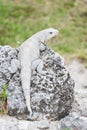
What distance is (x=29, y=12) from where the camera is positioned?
1041 centimetres

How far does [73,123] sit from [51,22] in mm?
4965

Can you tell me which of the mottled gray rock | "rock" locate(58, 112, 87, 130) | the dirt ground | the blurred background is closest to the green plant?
the mottled gray rock

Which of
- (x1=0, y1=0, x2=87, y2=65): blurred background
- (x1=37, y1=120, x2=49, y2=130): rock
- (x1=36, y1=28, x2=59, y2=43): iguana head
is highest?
(x1=0, y1=0, x2=87, y2=65): blurred background

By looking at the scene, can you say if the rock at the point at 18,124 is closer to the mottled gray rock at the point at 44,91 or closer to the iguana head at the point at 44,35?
the mottled gray rock at the point at 44,91

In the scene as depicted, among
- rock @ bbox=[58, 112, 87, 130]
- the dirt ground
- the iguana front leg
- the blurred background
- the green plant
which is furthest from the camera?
the blurred background

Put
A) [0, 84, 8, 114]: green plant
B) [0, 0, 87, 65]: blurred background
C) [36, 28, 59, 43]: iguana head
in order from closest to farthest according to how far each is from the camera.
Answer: [0, 84, 8, 114]: green plant
[36, 28, 59, 43]: iguana head
[0, 0, 87, 65]: blurred background

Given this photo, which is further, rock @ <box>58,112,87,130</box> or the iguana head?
the iguana head

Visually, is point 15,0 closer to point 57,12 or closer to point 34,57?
point 57,12

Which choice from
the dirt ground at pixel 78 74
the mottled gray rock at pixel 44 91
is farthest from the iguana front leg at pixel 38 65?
the dirt ground at pixel 78 74

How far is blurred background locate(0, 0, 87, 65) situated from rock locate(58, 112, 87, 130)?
11.9 ft

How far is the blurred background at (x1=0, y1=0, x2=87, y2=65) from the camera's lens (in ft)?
30.7

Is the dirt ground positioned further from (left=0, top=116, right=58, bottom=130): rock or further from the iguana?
(left=0, top=116, right=58, bottom=130): rock

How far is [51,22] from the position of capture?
33.1 ft

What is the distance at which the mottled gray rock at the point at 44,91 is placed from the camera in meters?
5.41
